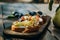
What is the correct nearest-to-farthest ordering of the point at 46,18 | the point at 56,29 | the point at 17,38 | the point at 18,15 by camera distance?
the point at 17,38 < the point at 56,29 < the point at 46,18 < the point at 18,15

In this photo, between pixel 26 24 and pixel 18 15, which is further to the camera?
pixel 18 15

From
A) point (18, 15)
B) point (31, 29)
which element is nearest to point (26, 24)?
point (31, 29)

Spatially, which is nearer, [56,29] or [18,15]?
[56,29]

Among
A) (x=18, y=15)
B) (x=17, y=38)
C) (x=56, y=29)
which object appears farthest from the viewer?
(x=18, y=15)

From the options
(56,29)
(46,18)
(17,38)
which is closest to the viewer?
(17,38)

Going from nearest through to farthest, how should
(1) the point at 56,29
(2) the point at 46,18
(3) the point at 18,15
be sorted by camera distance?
(1) the point at 56,29 → (2) the point at 46,18 → (3) the point at 18,15

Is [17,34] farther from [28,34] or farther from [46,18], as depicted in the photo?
[46,18]

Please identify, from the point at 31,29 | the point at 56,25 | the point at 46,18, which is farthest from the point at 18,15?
the point at 31,29

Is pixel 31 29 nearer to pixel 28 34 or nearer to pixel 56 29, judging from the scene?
pixel 28 34
